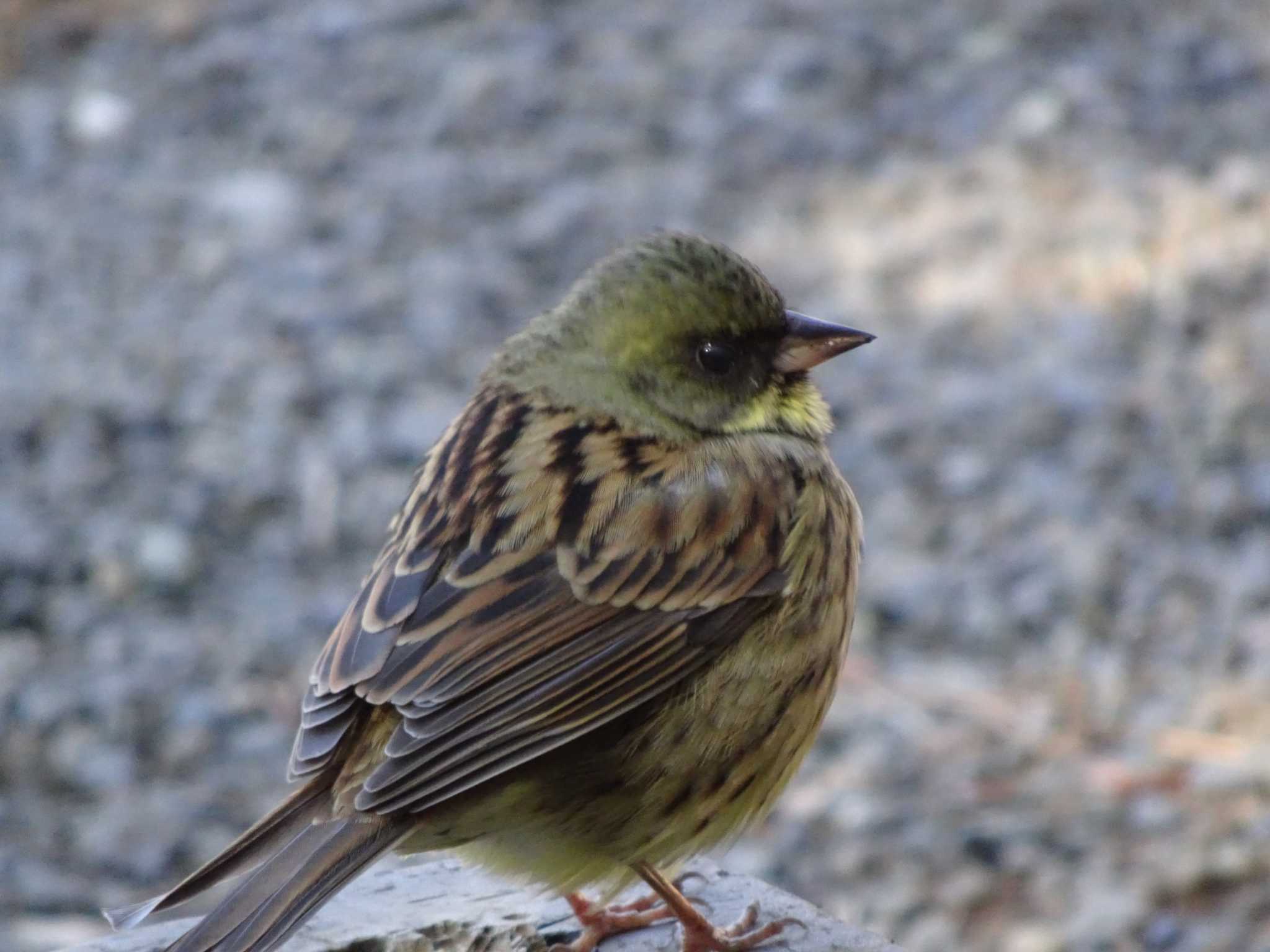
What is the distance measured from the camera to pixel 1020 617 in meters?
5.78

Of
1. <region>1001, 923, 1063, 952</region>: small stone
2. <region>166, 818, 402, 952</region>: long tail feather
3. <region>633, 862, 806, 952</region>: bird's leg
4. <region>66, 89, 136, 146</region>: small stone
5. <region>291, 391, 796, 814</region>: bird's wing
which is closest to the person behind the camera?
<region>166, 818, 402, 952</region>: long tail feather

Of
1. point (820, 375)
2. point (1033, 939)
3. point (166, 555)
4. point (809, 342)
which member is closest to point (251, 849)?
point (809, 342)

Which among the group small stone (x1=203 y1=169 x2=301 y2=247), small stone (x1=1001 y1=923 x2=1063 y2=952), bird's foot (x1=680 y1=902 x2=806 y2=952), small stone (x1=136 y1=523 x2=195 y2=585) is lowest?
bird's foot (x1=680 y1=902 x2=806 y2=952)

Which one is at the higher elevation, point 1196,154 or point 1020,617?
point 1196,154

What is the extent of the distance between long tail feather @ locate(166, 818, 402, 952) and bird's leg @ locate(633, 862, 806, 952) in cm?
51

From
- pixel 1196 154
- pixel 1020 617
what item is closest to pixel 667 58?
pixel 1196 154

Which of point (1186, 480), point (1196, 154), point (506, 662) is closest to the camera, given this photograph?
point (506, 662)

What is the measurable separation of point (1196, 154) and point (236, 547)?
3.63 metres

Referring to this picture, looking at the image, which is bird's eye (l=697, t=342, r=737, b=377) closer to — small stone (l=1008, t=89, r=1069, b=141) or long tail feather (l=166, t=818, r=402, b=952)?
long tail feather (l=166, t=818, r=402, b=952)

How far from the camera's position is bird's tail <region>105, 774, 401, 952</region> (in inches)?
114

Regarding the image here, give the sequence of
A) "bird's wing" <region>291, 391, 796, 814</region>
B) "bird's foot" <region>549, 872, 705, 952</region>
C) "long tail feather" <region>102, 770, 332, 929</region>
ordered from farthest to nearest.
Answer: "bird's foot" <region>549, 872, 705, 952</region> < "bird's wing" <region>291, 391, 796, 814</region> < "long tail feather" <region>102, 770, 332, 929</region>

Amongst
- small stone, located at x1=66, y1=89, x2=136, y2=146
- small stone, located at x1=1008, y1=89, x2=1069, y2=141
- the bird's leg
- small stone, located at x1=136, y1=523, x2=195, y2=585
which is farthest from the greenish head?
small stone, located at x1=66, y1=89, x2=136, y2=146

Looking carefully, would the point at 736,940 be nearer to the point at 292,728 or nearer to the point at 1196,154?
the point at 292,728

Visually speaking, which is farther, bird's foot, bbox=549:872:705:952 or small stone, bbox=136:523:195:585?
small stone, bbox=136:523:195:585
